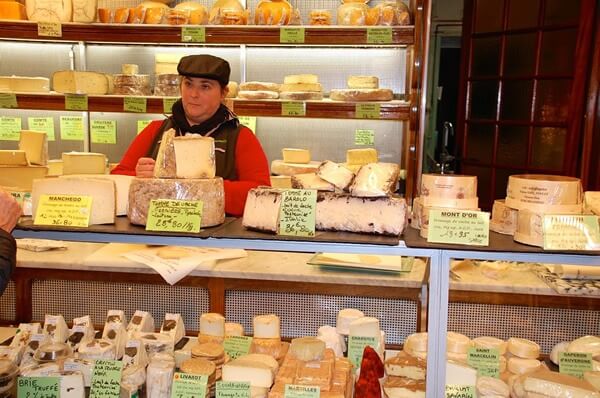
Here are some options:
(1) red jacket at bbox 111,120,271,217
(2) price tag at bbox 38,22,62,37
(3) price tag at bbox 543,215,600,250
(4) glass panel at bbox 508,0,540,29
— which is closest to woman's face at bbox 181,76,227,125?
(1) red jacket at bbox 111,120,271,217

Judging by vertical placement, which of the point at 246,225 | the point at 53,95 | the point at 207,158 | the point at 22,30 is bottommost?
the point at 246,225

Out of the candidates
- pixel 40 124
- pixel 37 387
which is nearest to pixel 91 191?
pixel 37 387

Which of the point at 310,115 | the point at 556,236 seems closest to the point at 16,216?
the point at 556,236

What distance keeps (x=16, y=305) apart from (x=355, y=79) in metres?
2.31

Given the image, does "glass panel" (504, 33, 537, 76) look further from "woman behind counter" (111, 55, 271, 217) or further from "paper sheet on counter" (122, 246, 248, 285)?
"paper sheet on counter" (122, 246, 248, 285)

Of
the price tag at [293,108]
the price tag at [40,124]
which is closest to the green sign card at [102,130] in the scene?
the price tag at [40,124]

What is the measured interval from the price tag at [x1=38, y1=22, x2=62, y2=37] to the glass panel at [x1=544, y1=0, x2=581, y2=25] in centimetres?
330

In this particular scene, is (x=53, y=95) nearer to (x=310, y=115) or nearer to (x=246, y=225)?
(x=310, y=115)

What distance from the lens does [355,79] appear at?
3592 mm

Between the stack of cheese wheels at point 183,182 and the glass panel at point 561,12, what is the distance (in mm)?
3310

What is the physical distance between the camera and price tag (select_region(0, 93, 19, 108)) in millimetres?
3662

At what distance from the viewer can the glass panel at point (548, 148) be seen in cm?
394

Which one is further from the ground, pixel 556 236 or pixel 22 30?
pixel 22 30

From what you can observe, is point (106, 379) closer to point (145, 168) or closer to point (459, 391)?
point (145, 168)
